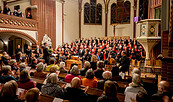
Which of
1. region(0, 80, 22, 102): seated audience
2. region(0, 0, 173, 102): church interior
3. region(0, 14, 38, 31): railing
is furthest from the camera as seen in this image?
region(0, 14, 38, 31): railing

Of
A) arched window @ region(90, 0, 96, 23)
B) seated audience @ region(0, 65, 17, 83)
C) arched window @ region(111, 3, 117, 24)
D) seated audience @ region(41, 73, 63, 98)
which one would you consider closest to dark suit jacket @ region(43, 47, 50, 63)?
seated audience @ region(0, 65, 17, 83)

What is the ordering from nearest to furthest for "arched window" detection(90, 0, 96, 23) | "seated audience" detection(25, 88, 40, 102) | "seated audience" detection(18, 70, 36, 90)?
"seated audience" detection(25, 88, 40, 102)
"seated audience" detection(18, 70, 36, 90)
"arched window" detection(90, 0, 96, 23)

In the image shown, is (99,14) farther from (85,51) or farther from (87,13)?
(85,51)

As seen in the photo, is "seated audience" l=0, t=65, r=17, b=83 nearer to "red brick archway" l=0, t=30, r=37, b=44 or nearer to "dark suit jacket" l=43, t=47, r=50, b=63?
"dark suit jacket" l=43, t=47, r=50, b=63

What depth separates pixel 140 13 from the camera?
14.0 m

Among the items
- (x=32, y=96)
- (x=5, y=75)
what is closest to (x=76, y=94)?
(x=32, y=96)

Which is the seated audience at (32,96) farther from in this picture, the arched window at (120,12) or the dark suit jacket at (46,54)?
the arched window at (120,12)

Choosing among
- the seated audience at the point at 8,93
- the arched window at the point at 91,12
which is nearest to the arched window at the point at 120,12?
the arched window at the point at 91,12

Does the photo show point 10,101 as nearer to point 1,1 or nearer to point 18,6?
point 18,6

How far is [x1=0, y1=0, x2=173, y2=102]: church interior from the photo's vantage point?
245 centimetres

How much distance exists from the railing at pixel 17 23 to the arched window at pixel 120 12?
880 cm

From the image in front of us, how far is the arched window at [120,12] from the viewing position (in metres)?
15.4

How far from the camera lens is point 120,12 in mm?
15758

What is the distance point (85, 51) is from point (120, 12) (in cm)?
865
